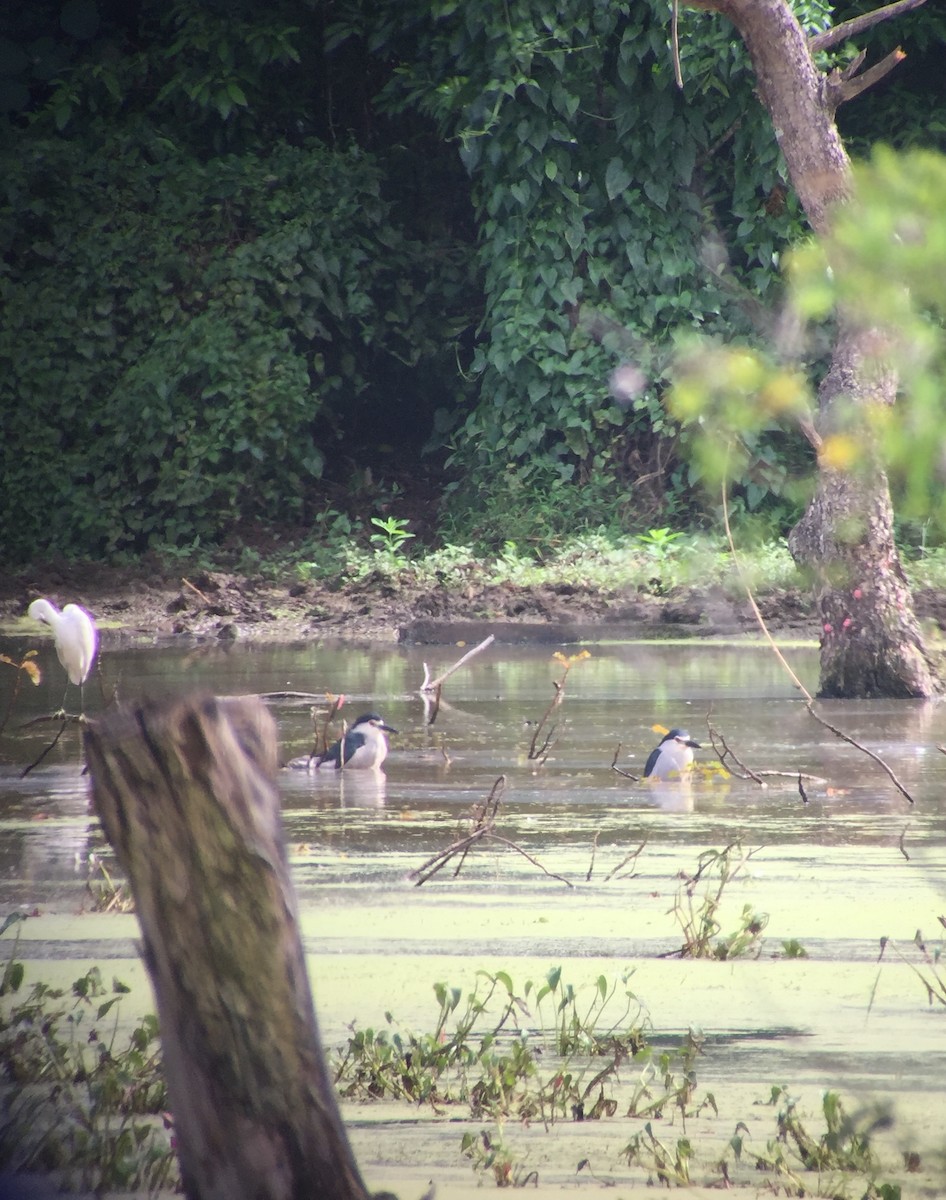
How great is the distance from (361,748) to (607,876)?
6.11 feet

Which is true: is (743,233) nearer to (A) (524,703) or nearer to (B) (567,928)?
(A) (524,703)

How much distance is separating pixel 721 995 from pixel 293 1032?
138cm

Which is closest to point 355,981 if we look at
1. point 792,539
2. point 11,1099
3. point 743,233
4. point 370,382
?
point 11,1099

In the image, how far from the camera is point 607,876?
13.8ft

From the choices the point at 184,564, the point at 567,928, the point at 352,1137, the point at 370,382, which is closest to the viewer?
the point at 352,1137

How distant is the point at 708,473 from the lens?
243 centimetres

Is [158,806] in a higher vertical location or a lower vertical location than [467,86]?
lower

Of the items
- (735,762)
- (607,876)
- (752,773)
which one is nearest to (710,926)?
(607,876)

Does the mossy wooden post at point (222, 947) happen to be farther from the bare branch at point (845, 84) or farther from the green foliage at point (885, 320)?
the bare branch at point (845, 84)

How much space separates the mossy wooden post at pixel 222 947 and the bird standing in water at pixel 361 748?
12.5 ft

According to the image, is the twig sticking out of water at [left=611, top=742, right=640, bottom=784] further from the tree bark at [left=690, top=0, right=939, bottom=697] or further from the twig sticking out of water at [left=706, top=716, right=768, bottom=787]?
the tree bark at [left=690, top=0, right=939, bottom=697]

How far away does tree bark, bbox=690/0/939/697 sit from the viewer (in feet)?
22.5

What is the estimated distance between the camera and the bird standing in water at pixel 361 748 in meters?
5.92

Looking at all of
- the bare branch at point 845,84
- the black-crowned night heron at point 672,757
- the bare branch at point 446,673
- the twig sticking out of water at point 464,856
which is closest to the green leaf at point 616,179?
the bare branch at point 845,84
